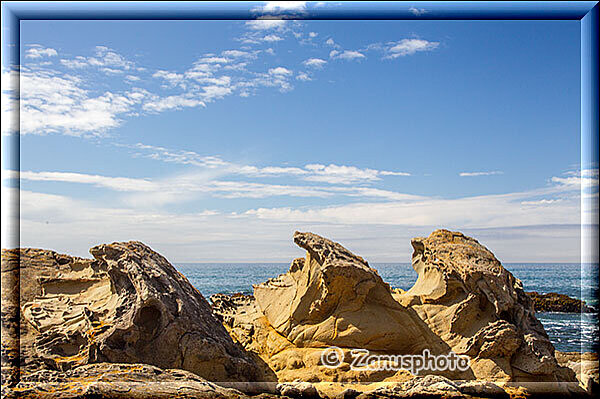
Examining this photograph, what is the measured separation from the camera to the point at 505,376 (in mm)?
6664

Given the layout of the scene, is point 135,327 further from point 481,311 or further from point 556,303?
point 556,303

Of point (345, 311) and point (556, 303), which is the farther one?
point (556, 303)

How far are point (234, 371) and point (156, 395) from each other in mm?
1354

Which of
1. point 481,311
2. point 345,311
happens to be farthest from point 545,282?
point 345,311

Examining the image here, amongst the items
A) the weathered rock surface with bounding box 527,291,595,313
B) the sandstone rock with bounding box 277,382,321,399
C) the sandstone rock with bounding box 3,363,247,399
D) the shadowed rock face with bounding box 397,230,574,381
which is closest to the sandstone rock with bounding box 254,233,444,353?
the shadowed rock face with bounding box 397,230,574,381

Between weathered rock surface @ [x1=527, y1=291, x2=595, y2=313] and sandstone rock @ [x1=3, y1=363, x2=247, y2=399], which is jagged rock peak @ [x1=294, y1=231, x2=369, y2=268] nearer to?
sandstone rock @ [x1=3, y1=363, x2=247, y2=399]

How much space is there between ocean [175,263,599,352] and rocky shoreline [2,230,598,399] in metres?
0.83

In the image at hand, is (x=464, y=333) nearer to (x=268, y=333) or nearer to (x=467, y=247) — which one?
(x=467, y=247)

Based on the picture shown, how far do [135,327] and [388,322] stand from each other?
3218mm

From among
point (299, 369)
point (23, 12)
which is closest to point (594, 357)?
point (299, 369)

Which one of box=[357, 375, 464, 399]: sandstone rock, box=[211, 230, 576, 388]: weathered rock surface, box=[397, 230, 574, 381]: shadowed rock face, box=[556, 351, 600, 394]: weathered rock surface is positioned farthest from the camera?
box=[397, 230, 574, 381]: shadowed rock face

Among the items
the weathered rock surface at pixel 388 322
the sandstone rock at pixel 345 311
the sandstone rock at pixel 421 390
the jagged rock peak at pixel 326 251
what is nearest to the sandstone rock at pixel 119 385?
the sandstone rock at pixel 421 390

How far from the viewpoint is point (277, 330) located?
717 centimetres

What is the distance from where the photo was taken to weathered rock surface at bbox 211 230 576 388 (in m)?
6.55
